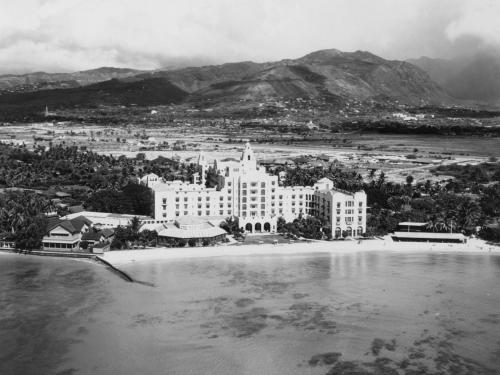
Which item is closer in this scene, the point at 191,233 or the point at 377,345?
the point at 377,345

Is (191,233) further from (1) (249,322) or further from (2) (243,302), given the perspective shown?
(1) (249,322)

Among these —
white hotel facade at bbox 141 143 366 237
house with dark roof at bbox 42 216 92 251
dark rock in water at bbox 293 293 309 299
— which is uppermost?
white hotel facade at bbox 141 143 366 237

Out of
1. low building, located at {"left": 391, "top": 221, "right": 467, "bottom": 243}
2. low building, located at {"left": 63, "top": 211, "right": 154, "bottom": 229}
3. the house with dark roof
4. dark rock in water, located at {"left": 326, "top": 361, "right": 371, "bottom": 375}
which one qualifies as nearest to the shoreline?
low building, located at {"left": 391, "top": 221, "right": 467, "bottom": 243}

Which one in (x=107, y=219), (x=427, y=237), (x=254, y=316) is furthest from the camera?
(x=107, y=219)

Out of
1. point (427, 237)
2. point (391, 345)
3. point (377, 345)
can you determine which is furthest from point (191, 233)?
point (391, 345)

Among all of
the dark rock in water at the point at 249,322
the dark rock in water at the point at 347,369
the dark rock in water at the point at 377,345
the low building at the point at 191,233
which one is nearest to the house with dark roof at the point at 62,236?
the low building at the point at 191,233

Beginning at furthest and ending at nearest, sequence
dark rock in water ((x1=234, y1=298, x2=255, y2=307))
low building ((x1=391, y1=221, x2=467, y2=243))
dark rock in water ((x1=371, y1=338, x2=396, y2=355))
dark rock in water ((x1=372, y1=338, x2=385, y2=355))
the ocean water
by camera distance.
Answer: low building ((x1=391, y1=221, x2=467, y2=243)) < dark rock in water ((x1=234, y1=298, x2=255, y2=307)) < dark rock in water ((x1=371, y1=338, x2=396, y2=355)) < dark rock in water ((x1=372, y1=338, x2=385, y2=355)) < the ocean water

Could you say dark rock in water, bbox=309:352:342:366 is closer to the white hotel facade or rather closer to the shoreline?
the shoreline
